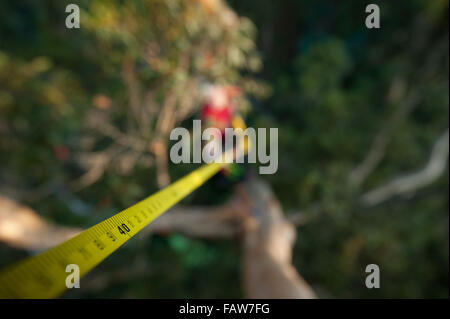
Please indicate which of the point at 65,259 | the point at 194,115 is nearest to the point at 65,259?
the point at 65,259

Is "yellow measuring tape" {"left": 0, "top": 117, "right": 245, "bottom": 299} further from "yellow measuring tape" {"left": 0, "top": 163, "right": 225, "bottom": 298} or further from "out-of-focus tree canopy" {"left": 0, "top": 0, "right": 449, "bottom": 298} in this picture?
"out-of-focus tree canopy" {"left": 0, "top": 0, "right": 449, "bottom": 298}

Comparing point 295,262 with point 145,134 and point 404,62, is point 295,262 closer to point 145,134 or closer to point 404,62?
point 145,134

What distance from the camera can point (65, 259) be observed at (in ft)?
2.41

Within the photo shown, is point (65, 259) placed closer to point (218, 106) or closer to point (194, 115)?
point (218, 106)

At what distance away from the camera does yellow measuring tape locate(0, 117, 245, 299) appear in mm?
628

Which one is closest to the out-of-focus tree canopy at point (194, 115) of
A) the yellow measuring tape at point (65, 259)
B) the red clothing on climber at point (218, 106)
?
the red clothing on climber at point (218, 106)

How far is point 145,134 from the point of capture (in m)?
2.84

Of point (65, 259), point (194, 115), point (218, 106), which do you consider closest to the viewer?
point (65, 259)

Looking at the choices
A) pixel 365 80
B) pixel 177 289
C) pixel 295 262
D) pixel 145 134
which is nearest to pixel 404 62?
pixel 365 80

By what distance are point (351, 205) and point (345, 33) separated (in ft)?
17.6

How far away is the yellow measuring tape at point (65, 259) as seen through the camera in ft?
2.06

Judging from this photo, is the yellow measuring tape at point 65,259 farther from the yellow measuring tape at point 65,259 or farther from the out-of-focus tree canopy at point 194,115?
the out-of-focus tree canopy at point 194,115

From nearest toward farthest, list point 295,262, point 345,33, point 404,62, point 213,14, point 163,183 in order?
point 213,14 < point 163,183 < point 295,262 < point 404,62 < point 345,33

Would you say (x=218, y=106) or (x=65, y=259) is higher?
(x=218, y=106)
